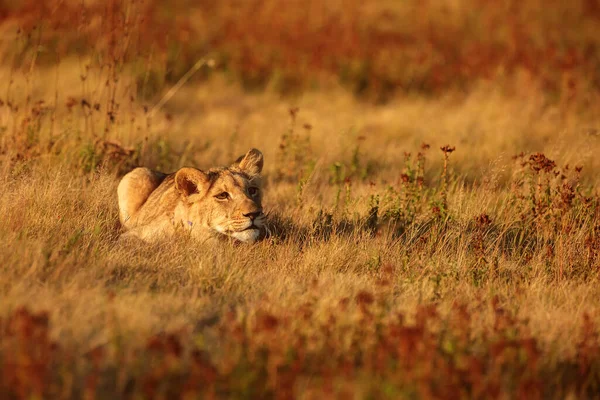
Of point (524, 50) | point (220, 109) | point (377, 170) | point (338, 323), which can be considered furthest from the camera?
point (524, 50)

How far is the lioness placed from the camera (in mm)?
7270

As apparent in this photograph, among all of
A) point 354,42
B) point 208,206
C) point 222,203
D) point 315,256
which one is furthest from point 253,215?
point 354,42

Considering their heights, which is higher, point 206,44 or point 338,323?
point 206,44

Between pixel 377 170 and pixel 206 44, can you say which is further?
pixel 206 44

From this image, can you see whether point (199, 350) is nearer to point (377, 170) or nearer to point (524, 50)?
point (377, 170)

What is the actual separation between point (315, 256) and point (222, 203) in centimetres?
94

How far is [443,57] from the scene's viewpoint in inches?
739

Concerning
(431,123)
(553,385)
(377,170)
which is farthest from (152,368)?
(431,123)

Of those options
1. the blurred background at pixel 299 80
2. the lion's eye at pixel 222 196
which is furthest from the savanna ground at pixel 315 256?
the lion's eye at pixel 222 196

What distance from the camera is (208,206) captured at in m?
7.43

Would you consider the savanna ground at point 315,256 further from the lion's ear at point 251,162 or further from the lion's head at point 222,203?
the lion's ear at point 251,162

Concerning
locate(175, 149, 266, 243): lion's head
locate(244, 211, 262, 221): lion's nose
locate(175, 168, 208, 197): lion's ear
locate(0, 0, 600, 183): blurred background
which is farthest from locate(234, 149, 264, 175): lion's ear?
locate(0, 0, 600, 183): blurred background

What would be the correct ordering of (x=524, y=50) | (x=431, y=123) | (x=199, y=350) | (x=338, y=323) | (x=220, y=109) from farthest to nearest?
(x=524, y=50) → (x=220, y=109) → (x=431, y=123) → (x=338, y=323) → (x=199, y=350)

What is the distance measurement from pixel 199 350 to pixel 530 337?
226cm
